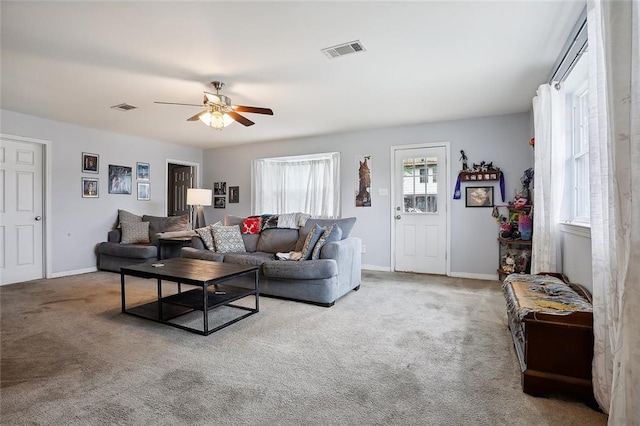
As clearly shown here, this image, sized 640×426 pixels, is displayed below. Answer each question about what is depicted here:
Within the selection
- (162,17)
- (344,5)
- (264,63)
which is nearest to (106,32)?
(162,17)

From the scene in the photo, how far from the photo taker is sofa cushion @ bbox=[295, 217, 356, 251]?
4.18m

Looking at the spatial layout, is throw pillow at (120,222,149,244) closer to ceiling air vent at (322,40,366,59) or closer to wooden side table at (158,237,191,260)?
wooden side table at (158,237,191,260)

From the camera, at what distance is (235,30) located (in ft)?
8.07

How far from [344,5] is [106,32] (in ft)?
5.78

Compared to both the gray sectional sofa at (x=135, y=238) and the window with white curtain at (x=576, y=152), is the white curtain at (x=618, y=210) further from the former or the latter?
the gray sectional sofa at (x=135, y=238)

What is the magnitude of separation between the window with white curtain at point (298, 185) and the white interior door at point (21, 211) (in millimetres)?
3359

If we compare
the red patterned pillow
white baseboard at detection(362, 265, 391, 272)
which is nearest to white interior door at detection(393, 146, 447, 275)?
white baseboard at detection(362, 265, 391, 272)

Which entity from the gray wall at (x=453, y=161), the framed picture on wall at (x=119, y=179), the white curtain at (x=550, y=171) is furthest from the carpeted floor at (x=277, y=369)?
the framed picture on wall at (x=119, y=179)

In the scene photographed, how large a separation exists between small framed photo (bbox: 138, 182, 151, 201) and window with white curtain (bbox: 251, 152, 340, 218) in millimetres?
1913

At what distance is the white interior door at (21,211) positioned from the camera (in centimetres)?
445

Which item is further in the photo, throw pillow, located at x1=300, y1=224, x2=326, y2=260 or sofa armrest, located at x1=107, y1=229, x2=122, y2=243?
sofa armrest, located at x1=107, y1=229, x2=122, y2=243

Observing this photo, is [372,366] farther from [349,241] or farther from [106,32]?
[106,32]

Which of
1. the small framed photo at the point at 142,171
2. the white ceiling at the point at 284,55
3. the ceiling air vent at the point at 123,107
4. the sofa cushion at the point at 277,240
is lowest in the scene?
the sofa cushion at the point at 277,240

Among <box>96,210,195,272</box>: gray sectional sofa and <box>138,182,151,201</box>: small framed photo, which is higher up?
<box>138,182,151,201</box>: small framed photo
